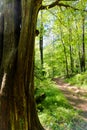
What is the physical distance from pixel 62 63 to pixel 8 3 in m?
25.6

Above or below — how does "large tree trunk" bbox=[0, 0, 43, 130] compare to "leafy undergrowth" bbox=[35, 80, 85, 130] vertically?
above

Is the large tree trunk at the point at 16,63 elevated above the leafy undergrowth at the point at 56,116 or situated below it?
above

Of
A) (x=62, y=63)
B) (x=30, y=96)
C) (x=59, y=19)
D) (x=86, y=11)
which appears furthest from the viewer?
(x=62, y=63)

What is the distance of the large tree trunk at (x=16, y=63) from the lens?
4.45 metres

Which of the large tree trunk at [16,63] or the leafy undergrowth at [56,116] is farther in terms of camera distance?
the leafy undergrowth at [56,116]

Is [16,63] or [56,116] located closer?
[16,63]

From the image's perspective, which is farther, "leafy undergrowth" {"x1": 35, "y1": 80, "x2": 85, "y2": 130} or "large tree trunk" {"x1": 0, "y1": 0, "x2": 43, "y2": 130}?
"leafy undergrowth" {"x1": 35, "y1": 80, "x2": 85, "y2": 130}

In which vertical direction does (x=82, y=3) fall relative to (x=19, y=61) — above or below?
above

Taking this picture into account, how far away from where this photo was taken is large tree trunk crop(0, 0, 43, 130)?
175 inches

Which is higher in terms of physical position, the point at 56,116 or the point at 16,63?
the point at 16,63

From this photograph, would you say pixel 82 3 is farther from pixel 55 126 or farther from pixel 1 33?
pixel 55 126

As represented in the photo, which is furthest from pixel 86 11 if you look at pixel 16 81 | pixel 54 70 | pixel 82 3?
pixel 54 70

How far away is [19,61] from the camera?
14.7 ft

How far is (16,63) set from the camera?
4.51 m
